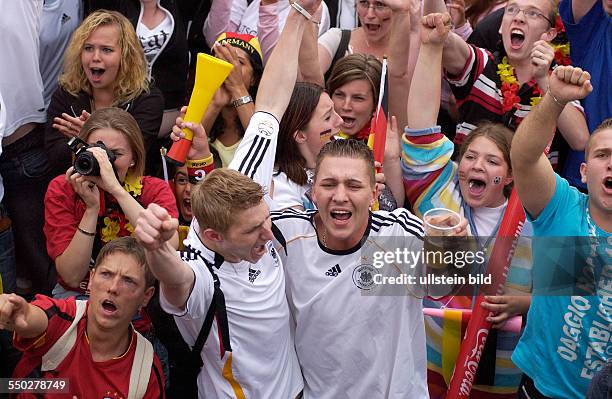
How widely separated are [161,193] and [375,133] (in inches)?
42.9

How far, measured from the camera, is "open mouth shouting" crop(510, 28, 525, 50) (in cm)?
527

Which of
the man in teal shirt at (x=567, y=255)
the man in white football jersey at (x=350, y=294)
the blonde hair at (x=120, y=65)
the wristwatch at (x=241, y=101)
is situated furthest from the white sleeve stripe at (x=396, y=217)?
the blonde hair at (x=120, y=65)

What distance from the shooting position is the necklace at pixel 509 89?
5172 millimetres

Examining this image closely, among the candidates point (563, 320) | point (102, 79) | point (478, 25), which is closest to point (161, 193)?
point (102, 79)

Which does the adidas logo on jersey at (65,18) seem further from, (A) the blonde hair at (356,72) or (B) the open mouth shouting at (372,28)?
(B) the open mouth shouting at (372,28)

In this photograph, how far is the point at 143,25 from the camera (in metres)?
5.62

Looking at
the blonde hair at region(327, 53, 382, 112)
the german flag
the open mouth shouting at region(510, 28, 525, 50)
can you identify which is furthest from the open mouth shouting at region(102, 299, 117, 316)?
the open mouth shouting at region(510, 28, 525, 50)

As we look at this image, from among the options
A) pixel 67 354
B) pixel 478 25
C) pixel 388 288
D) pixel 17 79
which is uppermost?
pixel 478 25

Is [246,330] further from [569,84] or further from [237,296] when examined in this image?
[569,84]

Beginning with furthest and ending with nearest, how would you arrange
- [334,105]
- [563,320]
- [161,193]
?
[334,105] → [161,193] → [563,320]

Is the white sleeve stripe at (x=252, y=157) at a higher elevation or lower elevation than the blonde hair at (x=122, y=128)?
higher

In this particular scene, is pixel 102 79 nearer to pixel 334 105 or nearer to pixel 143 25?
pixel 143 25

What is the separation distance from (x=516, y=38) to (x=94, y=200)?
2.53m

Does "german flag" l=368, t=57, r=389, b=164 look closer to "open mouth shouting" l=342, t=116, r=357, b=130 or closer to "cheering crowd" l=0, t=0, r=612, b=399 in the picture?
"cheering crowd" l=0, t=0, r=612, b=399
